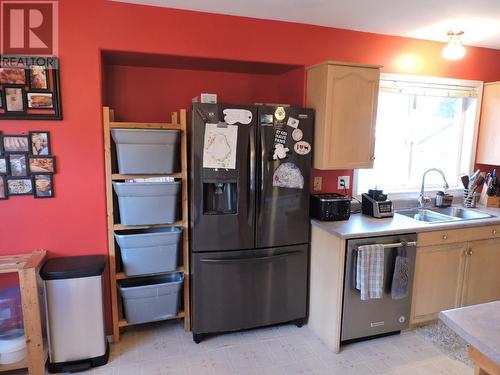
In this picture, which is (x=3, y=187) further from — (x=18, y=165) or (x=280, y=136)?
(x=280, y=136)

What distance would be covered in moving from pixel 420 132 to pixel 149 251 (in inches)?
110

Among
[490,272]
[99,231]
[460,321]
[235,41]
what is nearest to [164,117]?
[235,41]

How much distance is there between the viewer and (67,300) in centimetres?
221

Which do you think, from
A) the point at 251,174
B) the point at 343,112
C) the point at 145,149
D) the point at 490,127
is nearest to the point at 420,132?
the point at 490,127

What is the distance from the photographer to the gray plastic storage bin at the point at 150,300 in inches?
99.0

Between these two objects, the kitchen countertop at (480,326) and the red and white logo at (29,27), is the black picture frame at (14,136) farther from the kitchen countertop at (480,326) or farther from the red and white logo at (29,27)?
the kitchen countertop at (480,326)

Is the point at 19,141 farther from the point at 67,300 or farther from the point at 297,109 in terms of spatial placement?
the point at 297,109

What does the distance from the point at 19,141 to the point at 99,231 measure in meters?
0.77

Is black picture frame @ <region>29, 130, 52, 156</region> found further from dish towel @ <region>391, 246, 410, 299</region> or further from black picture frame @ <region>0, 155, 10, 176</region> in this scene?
dish towel @ <region>391, 246, 410, 299</region>

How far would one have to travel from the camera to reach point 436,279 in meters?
2.72

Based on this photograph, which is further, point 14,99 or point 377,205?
point 377,205

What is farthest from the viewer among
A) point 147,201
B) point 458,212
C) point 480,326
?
point 458,212

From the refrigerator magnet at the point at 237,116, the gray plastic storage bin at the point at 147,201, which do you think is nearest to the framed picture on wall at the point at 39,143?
the gray plastic storage bin at the point at 147,201

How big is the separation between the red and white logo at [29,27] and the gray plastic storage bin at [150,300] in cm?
169
